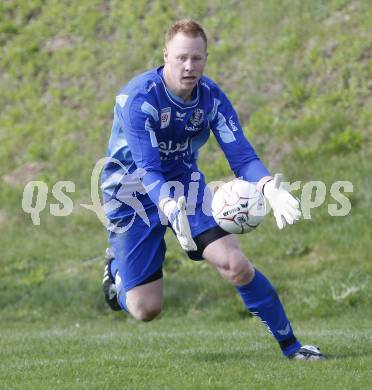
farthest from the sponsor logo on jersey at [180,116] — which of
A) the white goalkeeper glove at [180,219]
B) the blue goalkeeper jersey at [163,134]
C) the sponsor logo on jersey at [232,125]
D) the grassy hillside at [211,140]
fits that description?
the grassy hillside at [211,140]

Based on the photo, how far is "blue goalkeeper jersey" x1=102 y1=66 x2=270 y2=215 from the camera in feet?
21.6

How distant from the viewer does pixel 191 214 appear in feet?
22.7

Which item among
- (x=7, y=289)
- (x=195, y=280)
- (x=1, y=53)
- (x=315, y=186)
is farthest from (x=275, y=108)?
(x=1, y=53)

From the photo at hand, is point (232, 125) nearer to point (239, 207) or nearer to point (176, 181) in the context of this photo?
point (176, 181)

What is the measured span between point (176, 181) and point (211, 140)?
344 inches

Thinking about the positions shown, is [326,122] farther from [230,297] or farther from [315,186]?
[230,297]

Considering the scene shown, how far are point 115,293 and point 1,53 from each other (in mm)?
12738

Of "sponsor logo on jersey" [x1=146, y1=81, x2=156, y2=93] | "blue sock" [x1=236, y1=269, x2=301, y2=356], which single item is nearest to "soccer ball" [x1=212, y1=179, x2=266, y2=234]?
"blue sock" [x1=236, y1=269, x2=301, y2=356]

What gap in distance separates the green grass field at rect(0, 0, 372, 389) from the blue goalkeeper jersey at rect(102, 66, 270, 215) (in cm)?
132

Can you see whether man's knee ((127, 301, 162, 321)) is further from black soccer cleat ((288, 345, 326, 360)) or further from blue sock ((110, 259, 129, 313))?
black soccer cleat ((288, 345, 326, 360))

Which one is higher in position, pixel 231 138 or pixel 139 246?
pixel 231 138

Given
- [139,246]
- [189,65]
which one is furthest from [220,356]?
[189,65]

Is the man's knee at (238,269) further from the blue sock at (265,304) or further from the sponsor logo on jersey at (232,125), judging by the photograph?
the sponsor logo on jersey at (232,125)

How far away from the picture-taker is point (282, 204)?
6188 mm
